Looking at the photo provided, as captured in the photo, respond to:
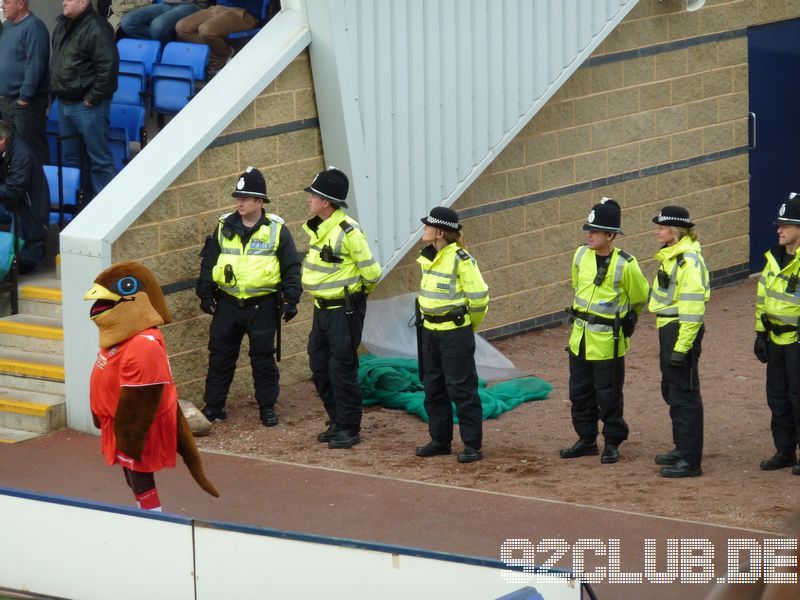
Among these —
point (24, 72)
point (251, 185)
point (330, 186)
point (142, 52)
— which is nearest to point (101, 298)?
point (330, 186)

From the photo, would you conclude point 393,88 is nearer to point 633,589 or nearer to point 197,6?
point 197,6

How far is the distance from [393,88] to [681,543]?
5.36 metres

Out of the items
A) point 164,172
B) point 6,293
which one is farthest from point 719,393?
point 6,293

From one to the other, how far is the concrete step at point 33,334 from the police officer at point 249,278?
4.62 feet

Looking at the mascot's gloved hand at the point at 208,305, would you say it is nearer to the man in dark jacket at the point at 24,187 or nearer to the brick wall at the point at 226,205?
the brick wall at the point at 226,205

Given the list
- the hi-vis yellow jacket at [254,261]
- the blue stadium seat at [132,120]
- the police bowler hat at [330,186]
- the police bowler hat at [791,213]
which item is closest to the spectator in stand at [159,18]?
the blue stadium seat at [132,120]

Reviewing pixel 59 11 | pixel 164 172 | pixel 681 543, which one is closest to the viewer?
pixel 681 543

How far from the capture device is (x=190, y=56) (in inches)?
543

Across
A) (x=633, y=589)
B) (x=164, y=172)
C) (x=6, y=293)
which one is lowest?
(x=633, y=589)

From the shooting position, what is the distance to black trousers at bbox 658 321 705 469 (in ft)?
33.0

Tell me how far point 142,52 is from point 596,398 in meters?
6.13

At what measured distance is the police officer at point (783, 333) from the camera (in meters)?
10.1

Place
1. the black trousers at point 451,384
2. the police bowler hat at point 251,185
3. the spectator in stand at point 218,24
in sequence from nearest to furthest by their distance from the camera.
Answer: the black trousers at point 451,384, the police bowler hat at point 251,185, the spectator in stand at point 218,24

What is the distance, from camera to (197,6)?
14.5 metres
